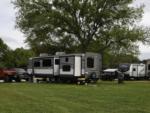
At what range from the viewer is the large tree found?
56594 mm

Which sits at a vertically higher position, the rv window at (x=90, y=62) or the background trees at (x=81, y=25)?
the background trees at (x=81, y=25)

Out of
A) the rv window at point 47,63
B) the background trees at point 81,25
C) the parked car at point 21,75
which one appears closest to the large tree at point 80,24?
the background trees at point 81,25

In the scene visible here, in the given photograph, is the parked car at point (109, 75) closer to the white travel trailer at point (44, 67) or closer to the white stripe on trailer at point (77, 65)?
the white travel trailer at point (44, 67)

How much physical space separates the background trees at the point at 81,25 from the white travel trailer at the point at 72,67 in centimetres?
1163

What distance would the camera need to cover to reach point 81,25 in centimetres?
5766

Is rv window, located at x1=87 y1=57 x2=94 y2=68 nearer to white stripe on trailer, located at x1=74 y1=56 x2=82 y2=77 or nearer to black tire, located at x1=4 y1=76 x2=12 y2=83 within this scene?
white stripe on trailer, located at x1=74 y1=56 x2=82 y2=77

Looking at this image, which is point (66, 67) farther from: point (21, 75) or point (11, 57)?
point (11, 57)

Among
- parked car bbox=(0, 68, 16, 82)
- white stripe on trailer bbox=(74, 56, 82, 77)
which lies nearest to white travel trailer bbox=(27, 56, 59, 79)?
parked car bbox=(0, 68, 16, 82)

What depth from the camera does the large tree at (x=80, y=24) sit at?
186ft

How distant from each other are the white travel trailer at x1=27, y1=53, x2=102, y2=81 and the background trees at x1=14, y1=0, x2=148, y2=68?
11.6 metres

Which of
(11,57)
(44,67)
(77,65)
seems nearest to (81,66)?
(77,65)

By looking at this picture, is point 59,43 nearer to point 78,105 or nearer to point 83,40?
point 83,40

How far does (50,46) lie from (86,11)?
636 centimetres


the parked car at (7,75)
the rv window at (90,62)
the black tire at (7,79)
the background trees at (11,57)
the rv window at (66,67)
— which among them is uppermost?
the background trees at (11,57)
